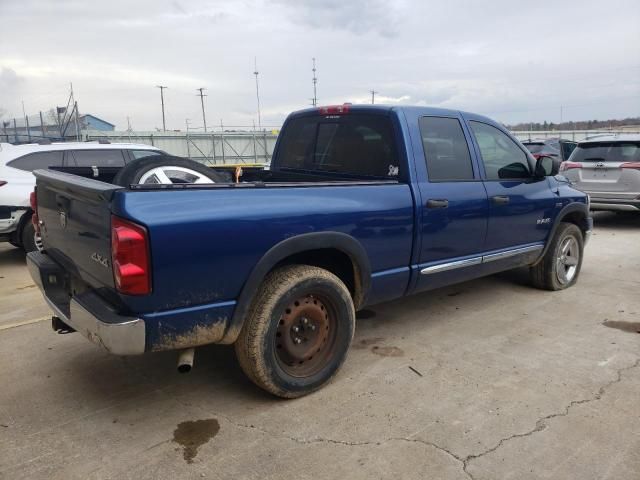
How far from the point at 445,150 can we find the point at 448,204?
0.50m

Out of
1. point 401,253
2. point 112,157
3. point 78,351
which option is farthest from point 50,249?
point 112,157

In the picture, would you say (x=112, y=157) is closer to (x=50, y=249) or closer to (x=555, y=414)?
(x=50, y=249)

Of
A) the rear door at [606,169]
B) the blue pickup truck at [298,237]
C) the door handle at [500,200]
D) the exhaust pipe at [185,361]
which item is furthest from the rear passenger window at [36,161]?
the rear door at [606,169]

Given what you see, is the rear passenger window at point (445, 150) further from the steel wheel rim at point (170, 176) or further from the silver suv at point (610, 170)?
the silver suv at point (610, 170)

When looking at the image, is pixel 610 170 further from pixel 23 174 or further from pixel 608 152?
pixel 23 174

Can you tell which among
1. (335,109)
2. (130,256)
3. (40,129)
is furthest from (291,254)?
(40,129)

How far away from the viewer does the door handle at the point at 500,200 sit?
4430mm

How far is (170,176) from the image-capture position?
12.9ft

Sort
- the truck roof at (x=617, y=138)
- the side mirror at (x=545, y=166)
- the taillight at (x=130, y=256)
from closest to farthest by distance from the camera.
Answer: the taillight at (x=130, y=256) < the side mirror at (x=545, y=166) < the truck roof at (x=617, y=138)

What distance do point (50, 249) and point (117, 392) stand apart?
1.07m

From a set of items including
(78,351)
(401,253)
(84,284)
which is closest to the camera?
(84,284)

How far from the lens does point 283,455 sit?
2.73 meters

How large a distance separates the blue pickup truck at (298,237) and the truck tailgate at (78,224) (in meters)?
0.01

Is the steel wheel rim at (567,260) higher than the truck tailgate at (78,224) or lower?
lower
